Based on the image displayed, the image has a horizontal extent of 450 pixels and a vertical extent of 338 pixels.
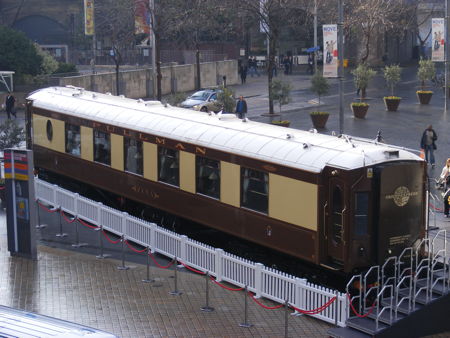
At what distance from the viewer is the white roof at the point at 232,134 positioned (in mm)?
15914

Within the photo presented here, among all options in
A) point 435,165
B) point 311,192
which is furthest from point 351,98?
point 311,192

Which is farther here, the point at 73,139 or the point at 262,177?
the point at 73,139

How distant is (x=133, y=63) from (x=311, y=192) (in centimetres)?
5651

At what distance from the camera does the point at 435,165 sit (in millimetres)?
29641

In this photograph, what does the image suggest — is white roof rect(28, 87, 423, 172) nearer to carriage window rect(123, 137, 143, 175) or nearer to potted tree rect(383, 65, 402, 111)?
carriage window rect(123, 137, 143, 175)

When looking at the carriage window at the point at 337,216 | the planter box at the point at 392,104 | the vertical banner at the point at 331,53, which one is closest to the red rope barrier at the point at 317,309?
the carriage window at the point at 337,216

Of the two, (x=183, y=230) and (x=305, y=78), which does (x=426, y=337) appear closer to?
(x=183, y=230)

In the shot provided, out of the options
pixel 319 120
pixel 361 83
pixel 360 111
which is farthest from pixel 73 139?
pixel 361 83

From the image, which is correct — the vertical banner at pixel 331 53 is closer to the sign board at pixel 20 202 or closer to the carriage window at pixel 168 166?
the carriage window at pixel 168 166

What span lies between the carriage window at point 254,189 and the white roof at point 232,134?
37 centimetres

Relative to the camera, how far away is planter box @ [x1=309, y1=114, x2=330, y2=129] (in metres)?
38.7

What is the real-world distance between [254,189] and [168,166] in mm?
3548

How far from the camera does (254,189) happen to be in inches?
693

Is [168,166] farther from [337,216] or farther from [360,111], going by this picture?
[360,111]
